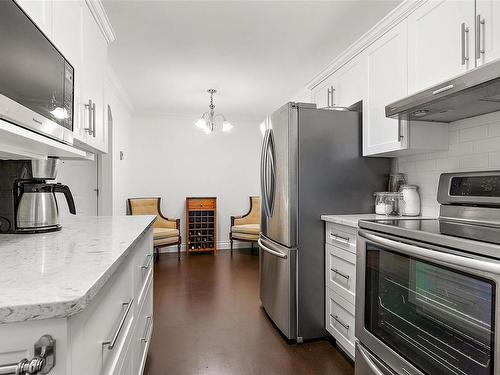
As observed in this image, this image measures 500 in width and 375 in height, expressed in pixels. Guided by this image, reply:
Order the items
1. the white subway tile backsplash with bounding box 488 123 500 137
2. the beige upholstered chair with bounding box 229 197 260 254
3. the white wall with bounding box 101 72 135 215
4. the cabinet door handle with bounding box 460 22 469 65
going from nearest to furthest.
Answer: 1. the cabinet door handle with bounding box 460 22 469 65
2. the white subway tile backsplash with bounding box 488 123 500 137
3. the white wall with bounding box 101 72 135 215
4. the beige upholstered chair with bounding box 229 197 260 254

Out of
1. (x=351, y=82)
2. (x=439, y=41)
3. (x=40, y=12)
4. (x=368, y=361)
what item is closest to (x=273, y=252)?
(x=368, y=361)

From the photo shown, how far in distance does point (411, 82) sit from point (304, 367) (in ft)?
6.30

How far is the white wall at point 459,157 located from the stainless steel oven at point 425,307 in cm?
87

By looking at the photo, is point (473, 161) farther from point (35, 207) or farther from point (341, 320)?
point (35, 207)

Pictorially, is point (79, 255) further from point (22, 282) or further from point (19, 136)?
point (19, 136)

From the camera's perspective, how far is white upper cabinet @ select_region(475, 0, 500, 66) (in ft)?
4.51

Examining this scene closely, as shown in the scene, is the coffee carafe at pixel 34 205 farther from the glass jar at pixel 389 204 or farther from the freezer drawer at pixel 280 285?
the glass jar at pixel 389 204

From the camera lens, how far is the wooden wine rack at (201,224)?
5.02 meters

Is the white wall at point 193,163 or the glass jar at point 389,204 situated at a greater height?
the white wall at point 193,163

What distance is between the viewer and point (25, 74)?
1.02m

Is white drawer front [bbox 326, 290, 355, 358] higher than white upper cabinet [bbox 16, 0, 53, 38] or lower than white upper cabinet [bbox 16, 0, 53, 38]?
lower

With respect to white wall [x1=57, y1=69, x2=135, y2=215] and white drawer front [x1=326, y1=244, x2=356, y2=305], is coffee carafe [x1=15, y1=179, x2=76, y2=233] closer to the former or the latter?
white drawer front [x1=326, y1=244, x2=356, y2=305]

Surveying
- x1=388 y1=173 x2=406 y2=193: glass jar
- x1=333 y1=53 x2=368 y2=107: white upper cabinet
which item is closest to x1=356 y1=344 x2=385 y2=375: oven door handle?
x1=388 y1=173 x2=406 y2=193: glass jar

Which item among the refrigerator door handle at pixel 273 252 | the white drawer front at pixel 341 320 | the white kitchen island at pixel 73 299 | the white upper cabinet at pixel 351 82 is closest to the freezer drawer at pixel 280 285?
the refrigerator door handle at pixel 273 252
